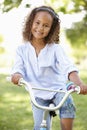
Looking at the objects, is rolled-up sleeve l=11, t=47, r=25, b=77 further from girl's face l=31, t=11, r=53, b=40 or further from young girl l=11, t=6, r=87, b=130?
girl's face l=31, t=11, r=53, b=40

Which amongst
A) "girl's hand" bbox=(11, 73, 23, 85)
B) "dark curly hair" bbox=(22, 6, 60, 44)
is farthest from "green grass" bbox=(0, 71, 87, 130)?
"girl's hand" bbox=(11, 73, 23, 85)

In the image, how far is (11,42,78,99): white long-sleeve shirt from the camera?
148 inches

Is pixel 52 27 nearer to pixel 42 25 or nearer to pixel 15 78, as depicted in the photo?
pixel 42 25

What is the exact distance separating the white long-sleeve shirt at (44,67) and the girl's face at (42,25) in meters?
0.15

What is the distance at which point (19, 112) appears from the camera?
292 inches

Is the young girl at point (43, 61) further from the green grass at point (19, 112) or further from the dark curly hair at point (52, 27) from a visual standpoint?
the green grass at point (19, 112)

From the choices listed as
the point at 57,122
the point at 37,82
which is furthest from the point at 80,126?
the point at 37,82

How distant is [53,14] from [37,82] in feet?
2.00

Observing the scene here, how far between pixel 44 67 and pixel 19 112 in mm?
3751

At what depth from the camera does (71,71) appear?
3.54 m

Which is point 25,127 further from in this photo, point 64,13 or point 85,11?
point 85,11

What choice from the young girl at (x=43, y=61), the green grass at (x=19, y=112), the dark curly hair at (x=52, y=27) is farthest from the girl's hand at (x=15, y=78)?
the green grass at (x=19, y=112)

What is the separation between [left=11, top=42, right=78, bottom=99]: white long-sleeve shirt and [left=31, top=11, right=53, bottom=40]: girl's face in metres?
0.15

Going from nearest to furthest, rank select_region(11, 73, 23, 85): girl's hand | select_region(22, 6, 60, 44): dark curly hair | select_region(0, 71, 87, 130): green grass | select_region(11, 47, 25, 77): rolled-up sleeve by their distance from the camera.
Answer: select_region(11, 73, 23, 85): girl's hand < select_region(11, 47, 25, 77): rolled-up sleeve < select_region(22, 6, 60, 44): dark curly hair < select_region(0, 71, 87, 130): green grass
